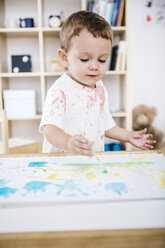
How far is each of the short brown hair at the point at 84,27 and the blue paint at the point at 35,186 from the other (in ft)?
1.73

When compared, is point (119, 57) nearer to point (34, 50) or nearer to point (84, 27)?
point (34, 50)

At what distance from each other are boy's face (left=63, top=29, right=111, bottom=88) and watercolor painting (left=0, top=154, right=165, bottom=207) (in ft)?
1.00

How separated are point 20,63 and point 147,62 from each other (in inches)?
55.7

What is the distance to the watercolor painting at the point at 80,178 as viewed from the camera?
49cm

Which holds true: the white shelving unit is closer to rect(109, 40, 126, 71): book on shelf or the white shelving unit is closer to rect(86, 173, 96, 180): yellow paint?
rect(109, 40, 126, 71): book on shelf

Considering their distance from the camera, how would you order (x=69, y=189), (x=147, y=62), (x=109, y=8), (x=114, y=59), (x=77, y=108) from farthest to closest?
(x=147, y=62) < (x=114, y=59) < (x=109, y=8) < (x=77, y=108) < (x=69, y=189)

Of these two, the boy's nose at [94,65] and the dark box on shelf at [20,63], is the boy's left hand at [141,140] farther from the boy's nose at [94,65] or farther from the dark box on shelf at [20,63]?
the dark box on shelf at [20,63]

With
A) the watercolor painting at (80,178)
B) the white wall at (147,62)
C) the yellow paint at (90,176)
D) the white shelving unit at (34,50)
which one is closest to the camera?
the watercolor painting at (80,178)

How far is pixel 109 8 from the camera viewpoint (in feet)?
7.21

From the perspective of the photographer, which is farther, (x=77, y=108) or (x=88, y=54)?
(x=77, y=108)

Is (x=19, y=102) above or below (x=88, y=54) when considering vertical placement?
below

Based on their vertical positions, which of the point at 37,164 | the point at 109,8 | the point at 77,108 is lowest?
the point at 37,164

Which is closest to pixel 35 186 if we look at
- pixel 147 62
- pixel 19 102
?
pixel 19 102

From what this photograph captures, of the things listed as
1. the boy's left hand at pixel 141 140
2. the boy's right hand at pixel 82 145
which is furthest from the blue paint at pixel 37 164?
the boy's left hand at pixel 141 140
